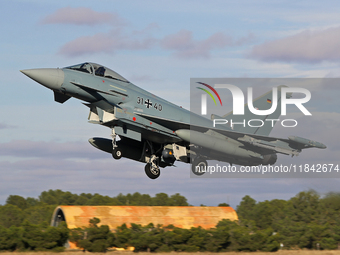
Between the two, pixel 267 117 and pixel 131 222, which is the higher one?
pixel 267 117

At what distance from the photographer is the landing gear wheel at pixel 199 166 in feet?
84.3

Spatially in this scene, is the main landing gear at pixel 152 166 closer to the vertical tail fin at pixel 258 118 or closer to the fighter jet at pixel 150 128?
the fighter jet at pixel 150 128

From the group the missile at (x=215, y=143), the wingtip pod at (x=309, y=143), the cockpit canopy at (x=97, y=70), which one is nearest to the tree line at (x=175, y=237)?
the missile at (x=215, y=143)

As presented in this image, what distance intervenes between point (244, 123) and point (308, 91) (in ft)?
13.7

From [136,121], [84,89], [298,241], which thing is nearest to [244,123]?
[136,121]

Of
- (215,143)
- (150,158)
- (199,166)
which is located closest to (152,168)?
(150,158)

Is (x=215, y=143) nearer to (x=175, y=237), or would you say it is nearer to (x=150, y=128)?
(x=150, y=128)

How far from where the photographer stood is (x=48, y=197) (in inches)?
3307

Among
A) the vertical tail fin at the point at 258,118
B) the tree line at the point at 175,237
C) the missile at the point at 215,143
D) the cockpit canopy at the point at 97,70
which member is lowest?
the tree line at the point at 175,237

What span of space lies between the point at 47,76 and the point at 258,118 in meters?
13.4

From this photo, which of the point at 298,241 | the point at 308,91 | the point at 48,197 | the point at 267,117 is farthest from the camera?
the point at 48,197

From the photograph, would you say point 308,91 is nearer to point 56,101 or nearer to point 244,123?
point 244,123

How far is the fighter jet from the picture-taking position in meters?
22.4

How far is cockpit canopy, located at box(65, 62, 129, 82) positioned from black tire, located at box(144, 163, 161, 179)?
544 cm
